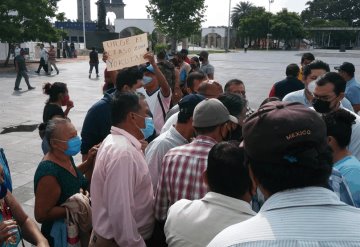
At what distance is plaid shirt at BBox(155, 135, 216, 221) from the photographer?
7.61ft

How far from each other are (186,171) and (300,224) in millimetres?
1363

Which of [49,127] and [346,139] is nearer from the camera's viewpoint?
[346,139]

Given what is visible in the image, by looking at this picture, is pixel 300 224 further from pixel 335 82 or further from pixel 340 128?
pixel 335 82

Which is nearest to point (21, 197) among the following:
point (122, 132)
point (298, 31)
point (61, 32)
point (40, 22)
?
point (122, 132)

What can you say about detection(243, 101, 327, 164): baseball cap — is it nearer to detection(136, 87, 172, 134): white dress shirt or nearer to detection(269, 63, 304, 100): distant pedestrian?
detection(136, 87, 172, 134): white dress shirt

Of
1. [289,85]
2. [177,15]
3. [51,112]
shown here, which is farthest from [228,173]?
[177,15]

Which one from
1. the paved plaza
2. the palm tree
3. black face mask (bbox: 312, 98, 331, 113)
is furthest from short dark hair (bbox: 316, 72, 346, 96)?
the palm tree

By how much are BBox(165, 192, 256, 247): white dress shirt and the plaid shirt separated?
37 centimetres

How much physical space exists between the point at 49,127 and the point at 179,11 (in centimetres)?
3397

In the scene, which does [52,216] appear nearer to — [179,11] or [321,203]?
[321,203]

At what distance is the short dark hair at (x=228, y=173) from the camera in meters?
1.87

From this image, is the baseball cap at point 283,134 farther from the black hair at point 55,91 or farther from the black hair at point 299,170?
the black hair at point 55,91

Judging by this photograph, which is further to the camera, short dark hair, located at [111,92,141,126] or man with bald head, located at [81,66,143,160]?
man with bald head, located at [81,66,143,160]

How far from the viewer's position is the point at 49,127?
2908mm
